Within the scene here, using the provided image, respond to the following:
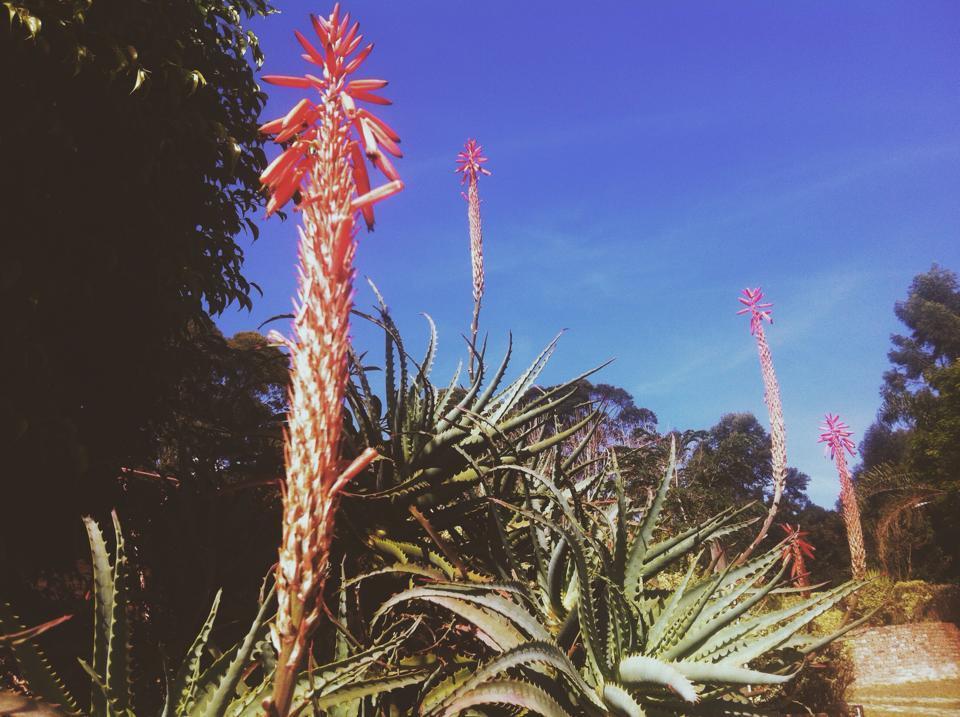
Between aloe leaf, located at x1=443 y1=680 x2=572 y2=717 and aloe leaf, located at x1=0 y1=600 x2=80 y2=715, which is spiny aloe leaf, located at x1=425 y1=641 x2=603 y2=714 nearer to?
aloe leaf, located at x1=443 y1=680 x2=572 y2=717

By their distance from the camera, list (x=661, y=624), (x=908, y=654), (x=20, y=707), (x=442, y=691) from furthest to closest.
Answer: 1. (x=908, y=654)
2. (x=661, y=624)
3. (x=442, y=691)
4. (x=20, y=707)

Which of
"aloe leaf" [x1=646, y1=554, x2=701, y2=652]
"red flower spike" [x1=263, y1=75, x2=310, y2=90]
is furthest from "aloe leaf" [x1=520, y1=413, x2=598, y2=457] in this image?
"red flower spike" [x1=263, y1=75, x2=310, y2=90]

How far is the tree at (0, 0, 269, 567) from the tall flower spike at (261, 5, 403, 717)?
9.77 feet

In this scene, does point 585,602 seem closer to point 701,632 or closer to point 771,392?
point 701,632

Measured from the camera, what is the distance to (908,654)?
1967 cm

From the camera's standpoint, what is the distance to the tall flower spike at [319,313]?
1.05 metres

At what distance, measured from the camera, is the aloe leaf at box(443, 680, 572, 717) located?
2.08 m

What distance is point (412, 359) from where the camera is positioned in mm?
2990

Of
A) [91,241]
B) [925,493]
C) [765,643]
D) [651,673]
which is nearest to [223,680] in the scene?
[651,673]

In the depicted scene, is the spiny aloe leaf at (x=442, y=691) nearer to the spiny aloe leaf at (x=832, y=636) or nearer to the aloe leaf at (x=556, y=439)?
the aloe leaf at (x=556, y=439)

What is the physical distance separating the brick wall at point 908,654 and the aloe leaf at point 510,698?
20868 mm

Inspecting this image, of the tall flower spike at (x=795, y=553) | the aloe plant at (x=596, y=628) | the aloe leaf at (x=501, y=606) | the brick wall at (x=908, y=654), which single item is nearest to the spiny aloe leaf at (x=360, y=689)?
the aloe plant at (x=596, y=628)

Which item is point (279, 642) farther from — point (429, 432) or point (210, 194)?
point (210, 194)

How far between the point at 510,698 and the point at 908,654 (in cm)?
2282
